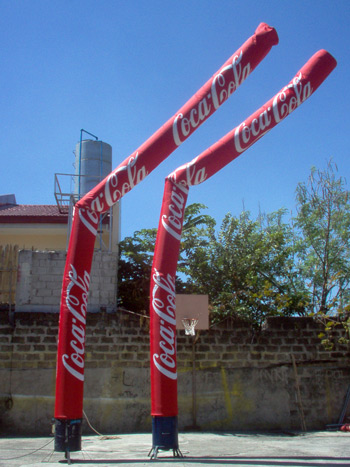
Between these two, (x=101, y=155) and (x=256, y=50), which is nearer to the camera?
(x=256, y=50)

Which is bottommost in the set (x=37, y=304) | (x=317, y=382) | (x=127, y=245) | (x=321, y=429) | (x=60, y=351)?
(x=321, y=429)

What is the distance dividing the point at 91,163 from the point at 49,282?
5861mm

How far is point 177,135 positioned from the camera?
681cm

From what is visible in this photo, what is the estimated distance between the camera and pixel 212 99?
6816 mm

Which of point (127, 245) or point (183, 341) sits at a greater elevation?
point (127, 245)

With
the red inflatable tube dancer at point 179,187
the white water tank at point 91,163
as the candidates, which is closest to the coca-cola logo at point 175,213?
the red inflatable tube dancer at point 179,187

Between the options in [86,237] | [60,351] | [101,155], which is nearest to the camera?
[60,351]

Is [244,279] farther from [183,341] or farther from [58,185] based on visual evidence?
[58,185]

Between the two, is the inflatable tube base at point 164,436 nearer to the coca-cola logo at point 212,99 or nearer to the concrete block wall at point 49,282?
the coca-cola logo at point 212,99

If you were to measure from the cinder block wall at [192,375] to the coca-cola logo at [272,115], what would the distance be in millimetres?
4694

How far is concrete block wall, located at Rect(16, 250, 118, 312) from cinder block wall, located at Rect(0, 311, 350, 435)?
338 mm

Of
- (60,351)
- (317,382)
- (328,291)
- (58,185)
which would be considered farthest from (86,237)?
(328,291)

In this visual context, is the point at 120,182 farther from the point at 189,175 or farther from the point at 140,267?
the point at 140,267

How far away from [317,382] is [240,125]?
614 centimetres
